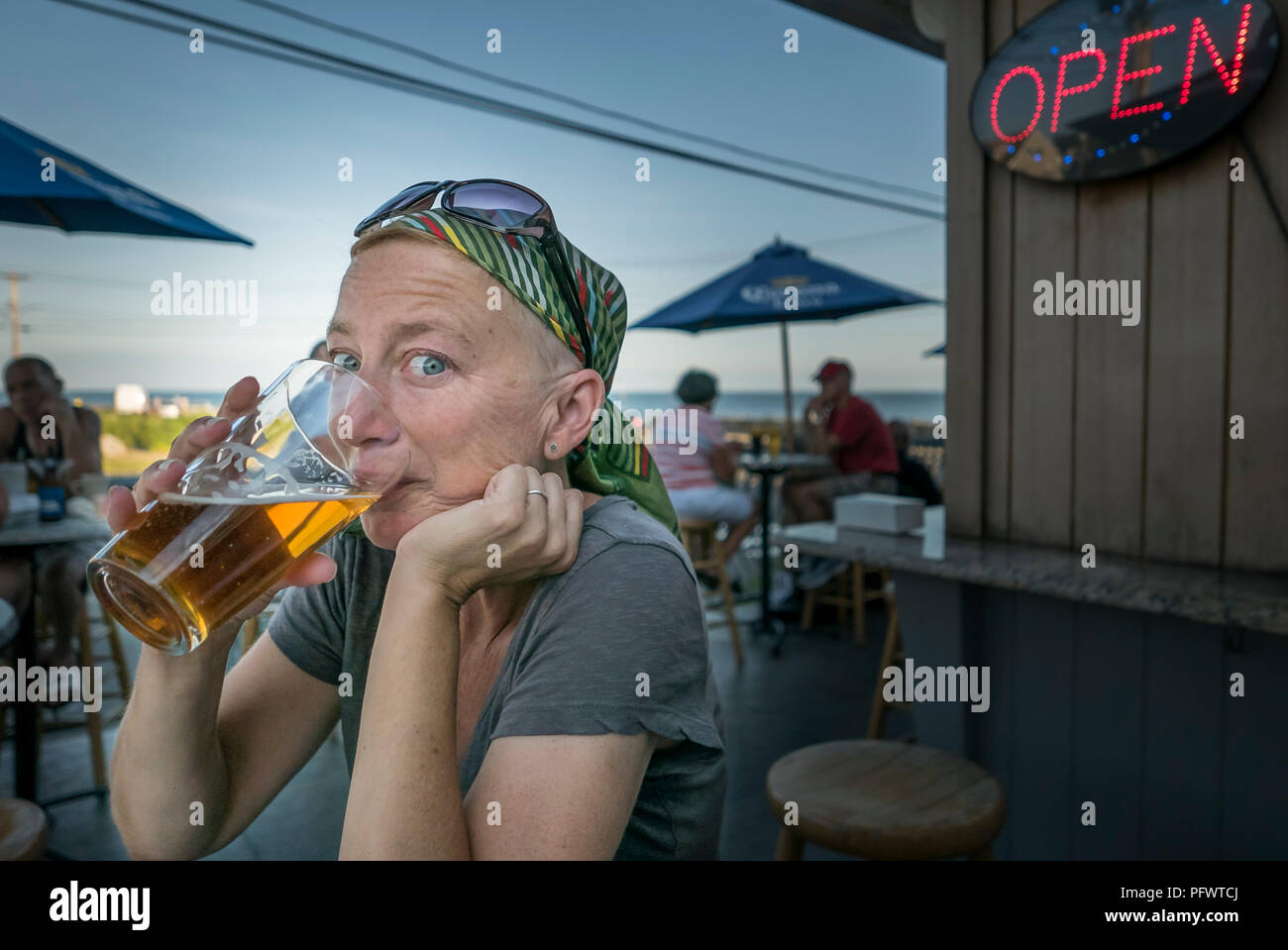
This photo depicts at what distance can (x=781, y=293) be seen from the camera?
5227 mm

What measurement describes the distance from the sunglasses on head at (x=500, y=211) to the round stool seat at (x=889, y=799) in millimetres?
1061

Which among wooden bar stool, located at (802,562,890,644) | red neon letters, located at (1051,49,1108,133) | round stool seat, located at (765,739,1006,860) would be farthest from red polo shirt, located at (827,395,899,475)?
round stool seat, located at (765,739,1006,860)

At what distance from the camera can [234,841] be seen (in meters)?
0.79

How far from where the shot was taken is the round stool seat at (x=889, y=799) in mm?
1375

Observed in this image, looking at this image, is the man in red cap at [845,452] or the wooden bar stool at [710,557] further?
the man in red cap at [845,452]

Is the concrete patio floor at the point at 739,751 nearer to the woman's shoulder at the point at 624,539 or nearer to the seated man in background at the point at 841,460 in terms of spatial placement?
the woman's shoulder at the point at 624,539

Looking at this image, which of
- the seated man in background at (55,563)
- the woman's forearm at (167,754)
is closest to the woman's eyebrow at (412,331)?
the woman's forearm at (167,754)

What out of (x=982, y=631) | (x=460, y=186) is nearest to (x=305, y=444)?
(x=460, y=186)

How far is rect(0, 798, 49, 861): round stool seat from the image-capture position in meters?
1.05

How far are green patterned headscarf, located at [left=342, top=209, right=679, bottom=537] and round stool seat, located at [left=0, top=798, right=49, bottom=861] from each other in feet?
2.99

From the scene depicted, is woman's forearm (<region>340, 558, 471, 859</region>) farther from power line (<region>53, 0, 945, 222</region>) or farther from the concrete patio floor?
power line (<region>53, 0, 945, 222</region>)

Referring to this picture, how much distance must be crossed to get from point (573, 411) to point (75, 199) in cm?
154

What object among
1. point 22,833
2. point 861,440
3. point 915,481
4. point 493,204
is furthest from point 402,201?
point 915,481

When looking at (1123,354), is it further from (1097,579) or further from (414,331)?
(414,331)
